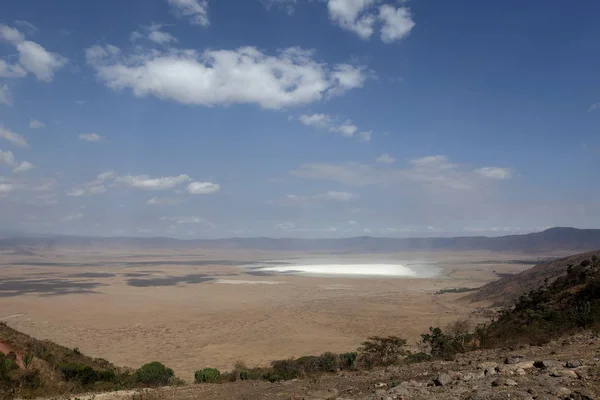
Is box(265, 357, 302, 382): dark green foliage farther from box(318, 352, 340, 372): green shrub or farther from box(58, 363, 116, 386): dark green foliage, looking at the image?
box(58, 363, 116, 386): dark green foliage

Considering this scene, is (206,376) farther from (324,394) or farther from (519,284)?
(519,284)

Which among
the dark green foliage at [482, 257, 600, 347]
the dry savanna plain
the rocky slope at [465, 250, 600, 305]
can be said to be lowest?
the dry savanna plain

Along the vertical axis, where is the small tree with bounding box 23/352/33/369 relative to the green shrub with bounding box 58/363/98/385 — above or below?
above

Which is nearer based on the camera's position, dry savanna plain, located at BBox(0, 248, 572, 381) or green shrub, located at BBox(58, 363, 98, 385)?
green shrub, located at BBox(58, 363, 98, 385)

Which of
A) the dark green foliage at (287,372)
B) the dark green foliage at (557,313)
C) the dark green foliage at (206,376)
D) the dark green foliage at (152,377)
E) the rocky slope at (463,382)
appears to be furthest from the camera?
the dark green foliage at (206,376)

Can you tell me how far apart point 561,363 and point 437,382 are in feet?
9.16

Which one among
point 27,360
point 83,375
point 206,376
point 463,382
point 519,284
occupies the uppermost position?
point 463,382

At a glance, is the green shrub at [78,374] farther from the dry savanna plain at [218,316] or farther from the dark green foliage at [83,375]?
the dry savanna plain at [218,316]

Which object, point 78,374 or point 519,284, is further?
point 519,284

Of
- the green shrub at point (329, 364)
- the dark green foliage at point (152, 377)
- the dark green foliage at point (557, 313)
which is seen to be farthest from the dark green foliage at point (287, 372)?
the dark green foliage at point (557, 313)

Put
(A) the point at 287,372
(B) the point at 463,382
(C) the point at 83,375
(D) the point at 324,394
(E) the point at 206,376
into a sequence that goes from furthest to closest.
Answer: (E) the point at 206,376
(C) the point at 83,375
(A) the point at 287,372
(D) the point at 324,394
(B) the point at 463,382

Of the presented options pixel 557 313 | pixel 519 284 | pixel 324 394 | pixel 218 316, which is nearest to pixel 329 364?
pixel 324 394

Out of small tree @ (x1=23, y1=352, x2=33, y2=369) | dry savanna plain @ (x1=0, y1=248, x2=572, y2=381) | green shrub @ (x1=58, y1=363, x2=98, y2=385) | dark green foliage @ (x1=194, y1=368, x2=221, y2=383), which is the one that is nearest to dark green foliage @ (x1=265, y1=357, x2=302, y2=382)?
dark green foliage @ (x1=194, y1=368, x2=221, y2=383)

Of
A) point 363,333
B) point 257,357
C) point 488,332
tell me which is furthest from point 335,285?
point 488,332
